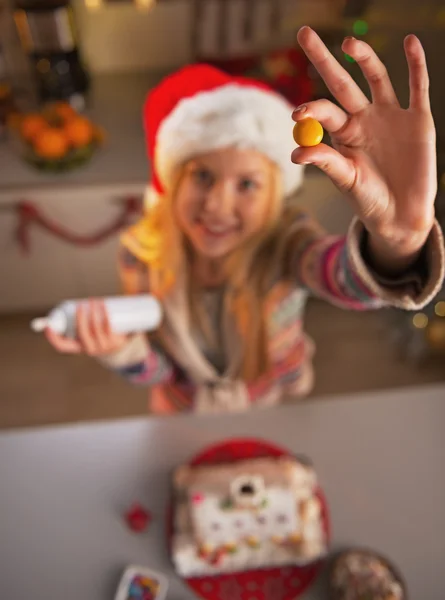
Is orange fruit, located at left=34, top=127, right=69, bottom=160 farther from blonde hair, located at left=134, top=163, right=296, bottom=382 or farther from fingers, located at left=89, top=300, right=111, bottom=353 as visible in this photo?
fingers, located at left=89, top=300, right=111, bottom=353

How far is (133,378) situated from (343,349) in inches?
30.7

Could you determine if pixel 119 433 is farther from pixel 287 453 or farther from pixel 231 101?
pixel 231 101

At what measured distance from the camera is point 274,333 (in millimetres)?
746

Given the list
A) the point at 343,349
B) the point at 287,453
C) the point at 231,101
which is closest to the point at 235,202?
the point at 231,101

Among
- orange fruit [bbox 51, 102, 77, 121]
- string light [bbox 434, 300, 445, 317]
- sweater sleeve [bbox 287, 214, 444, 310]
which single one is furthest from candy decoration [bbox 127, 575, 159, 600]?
orange fruit [bbox 51, 102, 77, 121]

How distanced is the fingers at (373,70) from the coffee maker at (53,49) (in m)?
0.99

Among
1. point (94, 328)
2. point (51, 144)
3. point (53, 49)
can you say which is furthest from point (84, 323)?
point (53, 49)

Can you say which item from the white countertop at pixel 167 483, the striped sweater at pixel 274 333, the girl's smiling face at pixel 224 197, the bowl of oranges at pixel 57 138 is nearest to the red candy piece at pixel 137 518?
the white countertop at pixel 167 483

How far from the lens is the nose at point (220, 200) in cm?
58

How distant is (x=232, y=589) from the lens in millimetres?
606

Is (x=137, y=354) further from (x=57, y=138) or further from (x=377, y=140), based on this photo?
(x=57, y=138)

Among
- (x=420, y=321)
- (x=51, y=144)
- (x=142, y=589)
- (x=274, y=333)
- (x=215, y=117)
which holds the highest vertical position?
(x=215, y=117)

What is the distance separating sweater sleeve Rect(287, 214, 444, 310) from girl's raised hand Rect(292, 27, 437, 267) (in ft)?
0.15

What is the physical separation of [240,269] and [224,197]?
0.12m
